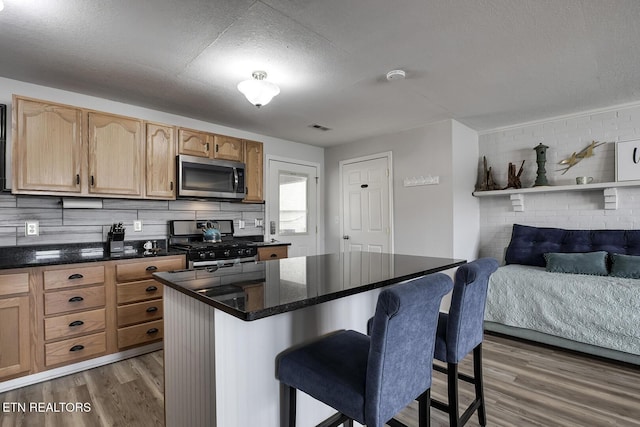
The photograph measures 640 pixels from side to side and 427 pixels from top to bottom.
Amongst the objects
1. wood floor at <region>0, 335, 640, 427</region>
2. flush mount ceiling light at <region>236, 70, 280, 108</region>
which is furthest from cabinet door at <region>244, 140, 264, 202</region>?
wood floor at <region>0, 335, 640, 427</region>

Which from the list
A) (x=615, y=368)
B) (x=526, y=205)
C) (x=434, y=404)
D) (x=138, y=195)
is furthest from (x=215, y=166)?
(x=615, y=368)

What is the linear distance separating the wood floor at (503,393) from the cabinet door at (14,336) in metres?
0.18

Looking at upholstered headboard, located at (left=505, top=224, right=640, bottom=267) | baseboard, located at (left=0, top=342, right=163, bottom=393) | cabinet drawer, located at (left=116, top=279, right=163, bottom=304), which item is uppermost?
upholstered headboard, located at (left=505, top=224, right=640, bottom=267)

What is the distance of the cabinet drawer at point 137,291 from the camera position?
2.74 meters

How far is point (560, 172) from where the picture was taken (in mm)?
3717

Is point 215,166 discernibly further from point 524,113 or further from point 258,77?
point 524,113

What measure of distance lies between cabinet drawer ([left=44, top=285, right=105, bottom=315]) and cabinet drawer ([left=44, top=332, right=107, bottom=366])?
0.25 meters

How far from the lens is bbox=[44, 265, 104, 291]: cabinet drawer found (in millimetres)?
2438

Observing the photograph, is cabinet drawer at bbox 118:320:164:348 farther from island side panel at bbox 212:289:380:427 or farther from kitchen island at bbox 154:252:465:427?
island side panel at bbox 212:289:380:427

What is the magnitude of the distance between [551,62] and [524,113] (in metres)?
1.27

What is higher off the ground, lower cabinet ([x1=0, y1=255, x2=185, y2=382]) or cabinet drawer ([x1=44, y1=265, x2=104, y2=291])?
cabinet drawer ([x1=44, y1=265, x2=104, y2=291])

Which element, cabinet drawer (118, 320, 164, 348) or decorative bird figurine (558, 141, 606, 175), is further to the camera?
decorative bird figurine (558, 141, 606, 175)

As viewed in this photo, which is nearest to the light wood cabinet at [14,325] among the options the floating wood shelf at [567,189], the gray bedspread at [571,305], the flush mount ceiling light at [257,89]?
the flush mount ceiling light at [257,89]

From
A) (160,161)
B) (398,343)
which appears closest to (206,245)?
(160,161)
